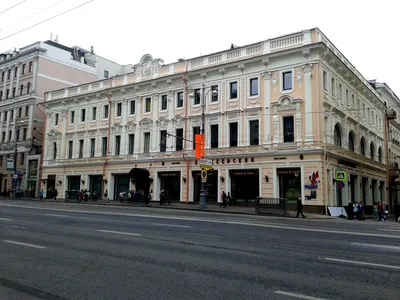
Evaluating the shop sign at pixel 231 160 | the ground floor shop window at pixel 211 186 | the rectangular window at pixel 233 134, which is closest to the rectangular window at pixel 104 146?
the ground floor shop window at pixel 211 186

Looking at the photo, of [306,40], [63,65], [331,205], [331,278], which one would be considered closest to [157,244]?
[331,278]

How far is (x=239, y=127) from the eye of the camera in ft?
104

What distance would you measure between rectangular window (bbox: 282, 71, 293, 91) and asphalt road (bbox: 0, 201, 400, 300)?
20349mm

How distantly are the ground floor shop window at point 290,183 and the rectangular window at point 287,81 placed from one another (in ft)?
22.3

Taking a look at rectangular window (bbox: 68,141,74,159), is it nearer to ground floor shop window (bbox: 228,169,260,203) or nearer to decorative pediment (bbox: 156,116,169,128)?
decorative pediment (bbox: 156,116,169,128)

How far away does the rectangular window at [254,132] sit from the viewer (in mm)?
30891

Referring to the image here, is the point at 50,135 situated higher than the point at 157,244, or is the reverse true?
the point at 50,135

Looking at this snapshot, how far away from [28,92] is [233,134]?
34.7 metres

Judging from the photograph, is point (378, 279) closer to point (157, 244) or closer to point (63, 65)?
point (157, 244)

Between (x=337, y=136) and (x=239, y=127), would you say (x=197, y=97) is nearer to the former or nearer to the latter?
(x=239, y=127)

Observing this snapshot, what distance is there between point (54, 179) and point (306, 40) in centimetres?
3403

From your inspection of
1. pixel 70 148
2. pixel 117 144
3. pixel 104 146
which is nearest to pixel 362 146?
pixel 117 144

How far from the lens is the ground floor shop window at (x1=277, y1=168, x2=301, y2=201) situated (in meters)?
28.5

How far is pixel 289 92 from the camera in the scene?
29.5 meters
